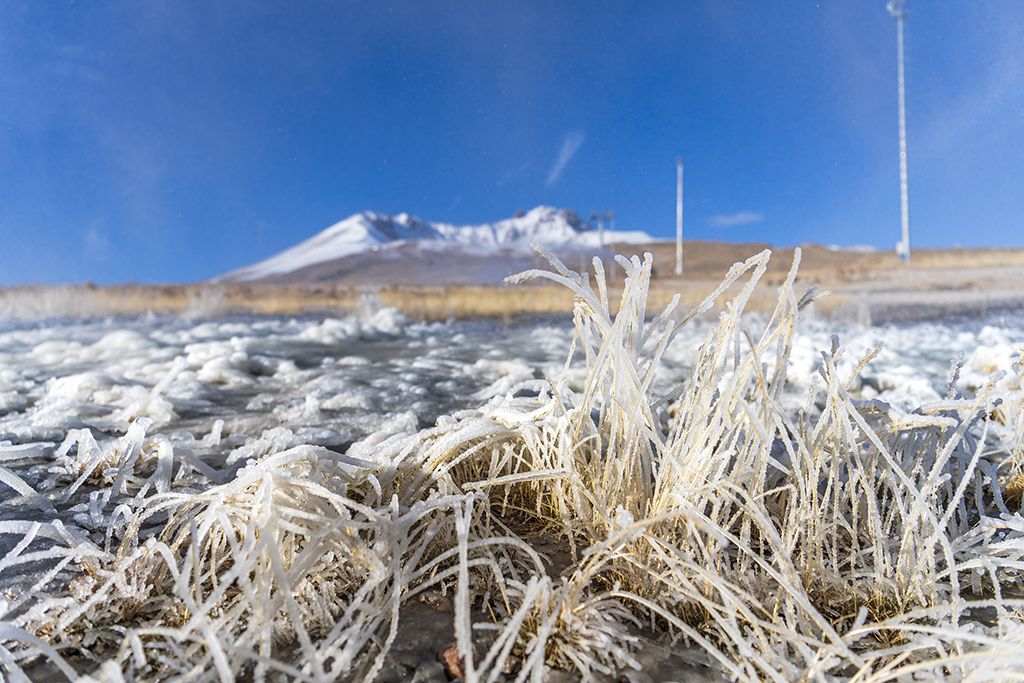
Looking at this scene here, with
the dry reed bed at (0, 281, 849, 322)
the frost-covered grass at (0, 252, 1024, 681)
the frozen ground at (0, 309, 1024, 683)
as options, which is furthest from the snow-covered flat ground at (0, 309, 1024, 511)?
the dry reed bed at (0, 281, 849, 322)

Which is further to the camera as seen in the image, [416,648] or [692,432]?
[692,432]

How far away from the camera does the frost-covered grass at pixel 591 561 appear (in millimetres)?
572

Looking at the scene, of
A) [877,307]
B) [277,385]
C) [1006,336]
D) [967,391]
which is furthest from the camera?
[877,307]

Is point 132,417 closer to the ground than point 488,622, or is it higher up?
higher up

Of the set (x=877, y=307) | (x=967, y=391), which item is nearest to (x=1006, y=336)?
(x=967, y=391)

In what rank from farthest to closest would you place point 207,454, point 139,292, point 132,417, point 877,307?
point 139,292
point 877,307
point 132,417
point 207,454

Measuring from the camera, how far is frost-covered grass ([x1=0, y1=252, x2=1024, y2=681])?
57 centimetres

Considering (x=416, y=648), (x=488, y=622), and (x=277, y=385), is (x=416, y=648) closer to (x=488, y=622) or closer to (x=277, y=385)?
(x=488, y=622)

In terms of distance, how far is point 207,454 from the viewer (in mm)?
1434

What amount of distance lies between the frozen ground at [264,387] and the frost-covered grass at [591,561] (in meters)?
0.16

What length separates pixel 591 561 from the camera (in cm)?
70

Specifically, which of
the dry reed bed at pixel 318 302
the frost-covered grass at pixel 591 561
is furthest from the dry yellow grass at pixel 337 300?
the frost-covered grass at pixel 591 561

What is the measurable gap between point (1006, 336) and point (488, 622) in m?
4.87

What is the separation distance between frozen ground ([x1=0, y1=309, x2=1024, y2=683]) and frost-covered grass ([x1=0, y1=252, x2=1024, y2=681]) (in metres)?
0.16
